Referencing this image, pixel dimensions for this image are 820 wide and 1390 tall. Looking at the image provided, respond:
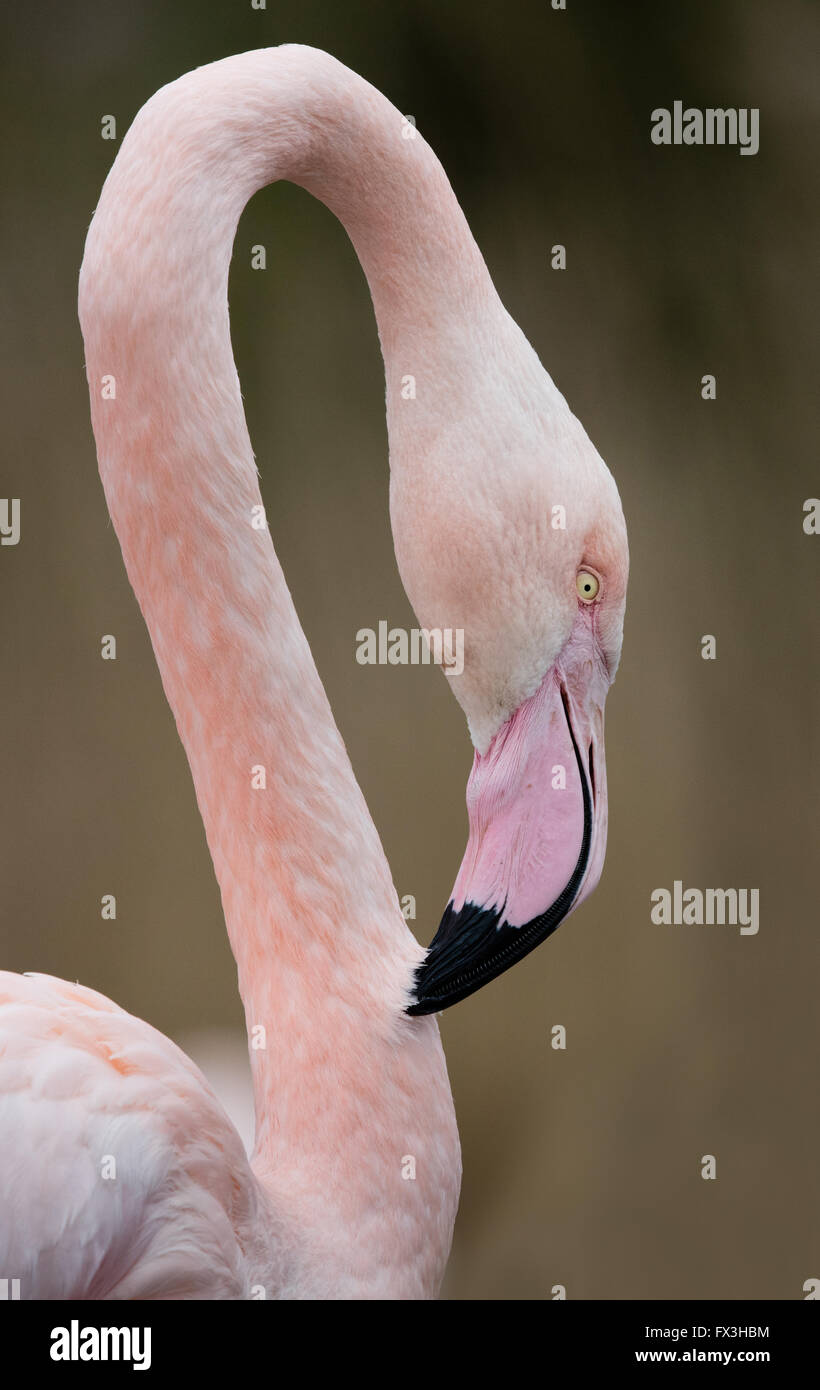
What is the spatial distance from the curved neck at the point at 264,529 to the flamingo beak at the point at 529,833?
0.07m

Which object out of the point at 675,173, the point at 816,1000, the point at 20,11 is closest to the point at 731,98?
the point at 675,173

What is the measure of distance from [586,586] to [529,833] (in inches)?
7.5

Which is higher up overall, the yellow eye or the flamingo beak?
the yellow eye

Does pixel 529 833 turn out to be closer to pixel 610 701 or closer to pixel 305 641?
pixel 305 641

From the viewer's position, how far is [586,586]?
980mm

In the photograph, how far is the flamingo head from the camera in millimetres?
951

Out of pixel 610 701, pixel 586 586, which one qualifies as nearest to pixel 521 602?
pixel 586 586

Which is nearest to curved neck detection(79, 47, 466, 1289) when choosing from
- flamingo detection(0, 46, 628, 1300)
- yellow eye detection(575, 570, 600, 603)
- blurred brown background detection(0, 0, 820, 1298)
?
flamingo detection(0, 46, 628, 1300)

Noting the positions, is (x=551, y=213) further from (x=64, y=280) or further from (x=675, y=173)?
(x=64, y=280)

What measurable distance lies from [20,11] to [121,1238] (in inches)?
89.9

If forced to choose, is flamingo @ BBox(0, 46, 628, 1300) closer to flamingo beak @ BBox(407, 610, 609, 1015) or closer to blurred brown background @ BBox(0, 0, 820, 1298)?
flamingo beak @ BBox(407, 610, 609, 1015)

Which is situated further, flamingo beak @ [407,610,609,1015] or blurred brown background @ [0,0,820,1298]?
blurred brown background @ [0,0,820,1298]

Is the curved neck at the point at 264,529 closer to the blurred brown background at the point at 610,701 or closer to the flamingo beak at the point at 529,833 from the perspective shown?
the flamingo beak at the point at 529,833
